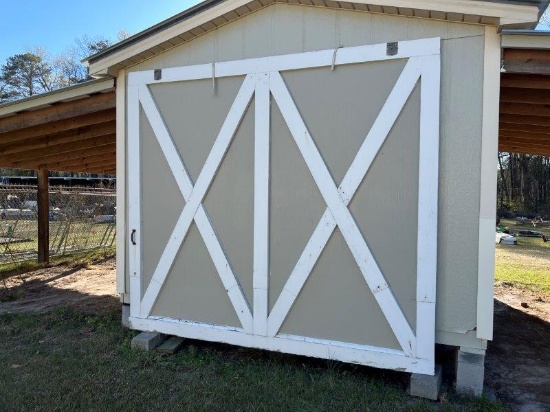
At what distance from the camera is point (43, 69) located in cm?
3150

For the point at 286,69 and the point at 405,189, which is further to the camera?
the point at 286,69

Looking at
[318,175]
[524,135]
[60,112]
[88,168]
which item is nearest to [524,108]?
[524,135]

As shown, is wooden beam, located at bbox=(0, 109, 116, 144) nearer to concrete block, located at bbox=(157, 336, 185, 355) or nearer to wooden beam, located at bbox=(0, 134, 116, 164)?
wooden beam, located at bbox=(0, 134, 116, 164)

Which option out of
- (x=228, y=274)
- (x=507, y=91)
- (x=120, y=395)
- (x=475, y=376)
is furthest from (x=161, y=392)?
(x=507, y=91)

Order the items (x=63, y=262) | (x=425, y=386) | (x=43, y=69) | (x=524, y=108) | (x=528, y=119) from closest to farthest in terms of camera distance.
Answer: (x=425, y=386) < (x=524, y=108) < (x=528, y=119) < (x=63, y=262) < (x=43, y=69)

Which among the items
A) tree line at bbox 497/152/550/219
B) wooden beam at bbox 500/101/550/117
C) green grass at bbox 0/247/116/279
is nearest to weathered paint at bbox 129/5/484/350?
wooden beam at bbox 500/101/550/117

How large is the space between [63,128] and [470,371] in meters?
5.27

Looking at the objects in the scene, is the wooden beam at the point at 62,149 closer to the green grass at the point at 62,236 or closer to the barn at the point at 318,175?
the green grass at the point at 62,236

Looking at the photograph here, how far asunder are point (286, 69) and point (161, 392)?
2.74 meters

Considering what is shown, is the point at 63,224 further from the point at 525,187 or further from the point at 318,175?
the point at 525,187

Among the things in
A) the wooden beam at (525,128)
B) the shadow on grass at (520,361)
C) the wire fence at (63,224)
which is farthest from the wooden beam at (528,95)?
the wire fence at (63,224)

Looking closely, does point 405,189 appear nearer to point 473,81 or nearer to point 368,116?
point 368,116

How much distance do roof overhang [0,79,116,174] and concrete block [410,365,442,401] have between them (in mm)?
3898

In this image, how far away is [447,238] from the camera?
317 centimetres
